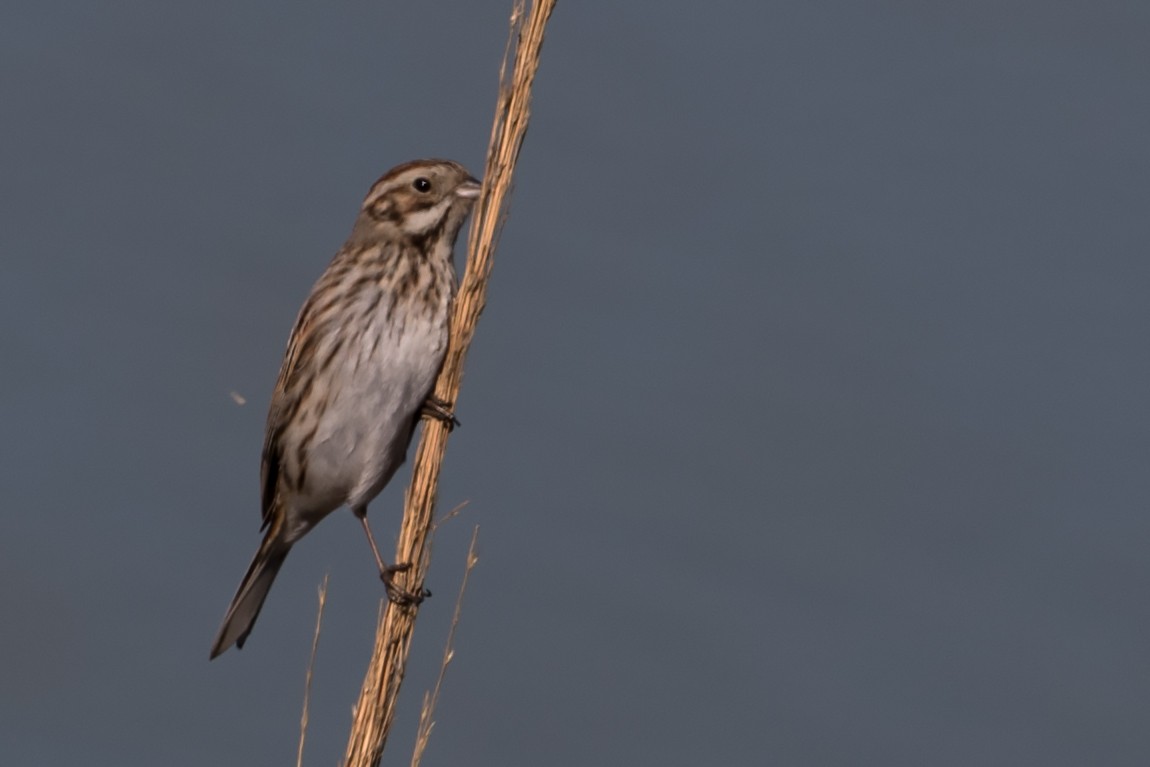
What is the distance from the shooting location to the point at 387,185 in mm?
5035

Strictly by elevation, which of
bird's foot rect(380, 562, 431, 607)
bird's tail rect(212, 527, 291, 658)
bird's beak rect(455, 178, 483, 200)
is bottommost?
bird's foot rect(380, 562, 431, 607)

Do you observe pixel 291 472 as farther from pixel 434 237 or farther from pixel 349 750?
pixel 349 750

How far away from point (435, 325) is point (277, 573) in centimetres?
132

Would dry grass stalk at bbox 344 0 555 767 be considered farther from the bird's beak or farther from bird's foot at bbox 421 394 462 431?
the bird's beak

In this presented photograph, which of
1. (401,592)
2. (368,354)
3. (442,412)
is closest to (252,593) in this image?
(368,354)

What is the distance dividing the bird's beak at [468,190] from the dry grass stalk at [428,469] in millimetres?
762

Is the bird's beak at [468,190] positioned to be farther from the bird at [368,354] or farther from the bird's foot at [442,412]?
the bird's foot at [442,412]

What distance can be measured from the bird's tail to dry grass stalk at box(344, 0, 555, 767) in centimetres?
136

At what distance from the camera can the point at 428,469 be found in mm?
→ 4129

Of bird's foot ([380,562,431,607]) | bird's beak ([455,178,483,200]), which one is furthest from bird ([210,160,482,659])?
bird's foot ([380,562,431,607])

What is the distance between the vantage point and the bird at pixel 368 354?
15.8 feet

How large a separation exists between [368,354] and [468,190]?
591mm

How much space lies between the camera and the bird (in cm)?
483

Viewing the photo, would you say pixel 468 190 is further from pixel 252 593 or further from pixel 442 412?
pixel 252 593
